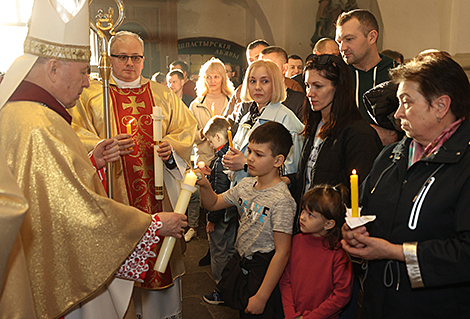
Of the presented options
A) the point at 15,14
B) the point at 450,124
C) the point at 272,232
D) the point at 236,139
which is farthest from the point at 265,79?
the point at 15,14

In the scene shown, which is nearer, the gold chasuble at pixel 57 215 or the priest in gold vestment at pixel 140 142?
the gold chasuble at pixel 57 215

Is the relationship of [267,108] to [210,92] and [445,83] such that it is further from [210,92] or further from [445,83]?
[210,92]

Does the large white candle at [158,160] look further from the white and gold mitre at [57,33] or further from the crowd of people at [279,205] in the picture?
the white and gold mitre at [57,33]

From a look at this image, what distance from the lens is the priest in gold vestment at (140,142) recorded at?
2916mm

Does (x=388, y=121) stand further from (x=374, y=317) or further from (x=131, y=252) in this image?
(x=131, y=252)

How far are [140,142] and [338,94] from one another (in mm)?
1469

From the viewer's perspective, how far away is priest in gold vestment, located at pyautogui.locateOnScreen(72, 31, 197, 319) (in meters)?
2.92

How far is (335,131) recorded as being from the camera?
7.27 feet

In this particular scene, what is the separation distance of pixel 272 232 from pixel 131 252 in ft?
Result: 2.80

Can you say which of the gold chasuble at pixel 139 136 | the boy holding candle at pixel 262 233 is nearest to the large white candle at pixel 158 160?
the boy holding candle at pixel 262 233

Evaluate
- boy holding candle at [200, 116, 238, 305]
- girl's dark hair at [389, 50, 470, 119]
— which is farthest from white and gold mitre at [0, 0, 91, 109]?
boy holding candle at [200, 116, 238, 305]

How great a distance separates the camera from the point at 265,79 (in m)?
3.02

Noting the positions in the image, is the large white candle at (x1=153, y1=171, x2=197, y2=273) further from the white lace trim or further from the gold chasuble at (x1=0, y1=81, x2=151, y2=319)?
the gold chasuble at (x1=0, y1=81, x2=151, y2=319)

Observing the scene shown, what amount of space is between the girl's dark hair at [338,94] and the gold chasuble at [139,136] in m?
1.18
